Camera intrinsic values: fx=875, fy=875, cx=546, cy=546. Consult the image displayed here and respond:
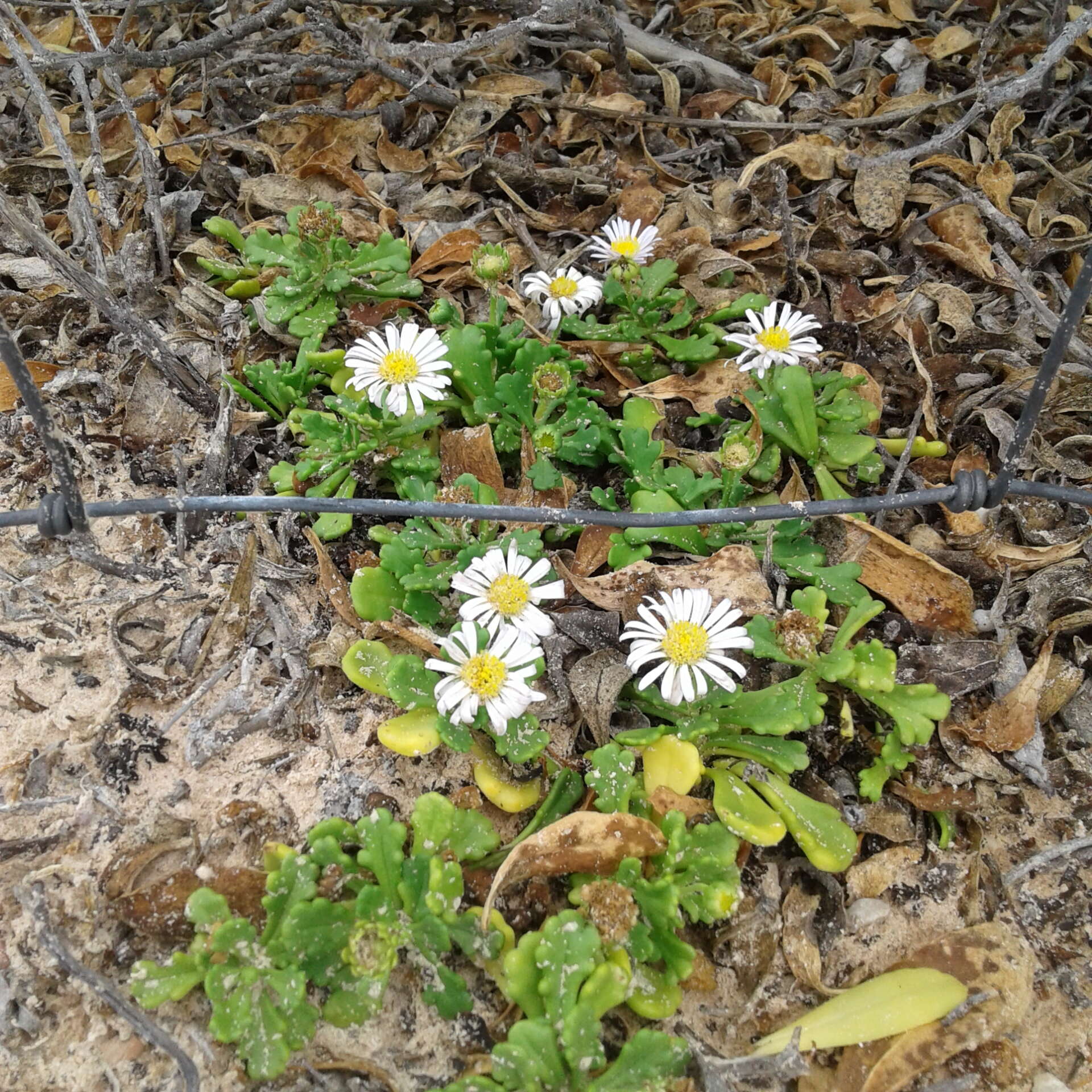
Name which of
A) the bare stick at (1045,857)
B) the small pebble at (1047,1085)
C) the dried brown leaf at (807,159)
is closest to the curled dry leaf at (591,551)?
the bare stick at (1045,857)

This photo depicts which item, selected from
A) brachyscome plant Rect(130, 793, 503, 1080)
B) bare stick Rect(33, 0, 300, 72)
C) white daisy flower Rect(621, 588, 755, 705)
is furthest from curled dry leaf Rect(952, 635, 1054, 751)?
bare stick Rect(33, 0, 300, 72)

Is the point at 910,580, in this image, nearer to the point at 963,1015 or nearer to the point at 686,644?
the point at 686,644

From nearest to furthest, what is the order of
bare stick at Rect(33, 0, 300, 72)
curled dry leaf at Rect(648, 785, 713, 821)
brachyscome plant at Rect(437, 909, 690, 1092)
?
brachyscome plant at Rect(437, 909, 690, 1092) < curled dry leaf at Rect(648, 785, 713, 821) < bare stick at Rect(33, 0, 300, 72)

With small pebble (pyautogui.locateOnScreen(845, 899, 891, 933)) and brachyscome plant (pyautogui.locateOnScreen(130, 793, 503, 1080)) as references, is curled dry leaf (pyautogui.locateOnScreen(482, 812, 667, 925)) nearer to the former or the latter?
brachyscome plant (pyautogui.locateOnScreen(130, 793, 503, 1080))

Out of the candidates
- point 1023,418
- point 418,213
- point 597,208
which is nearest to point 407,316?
point 418,213

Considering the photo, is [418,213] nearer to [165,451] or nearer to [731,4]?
[165,451]

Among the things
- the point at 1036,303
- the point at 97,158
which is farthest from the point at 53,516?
the point at 1036,303
